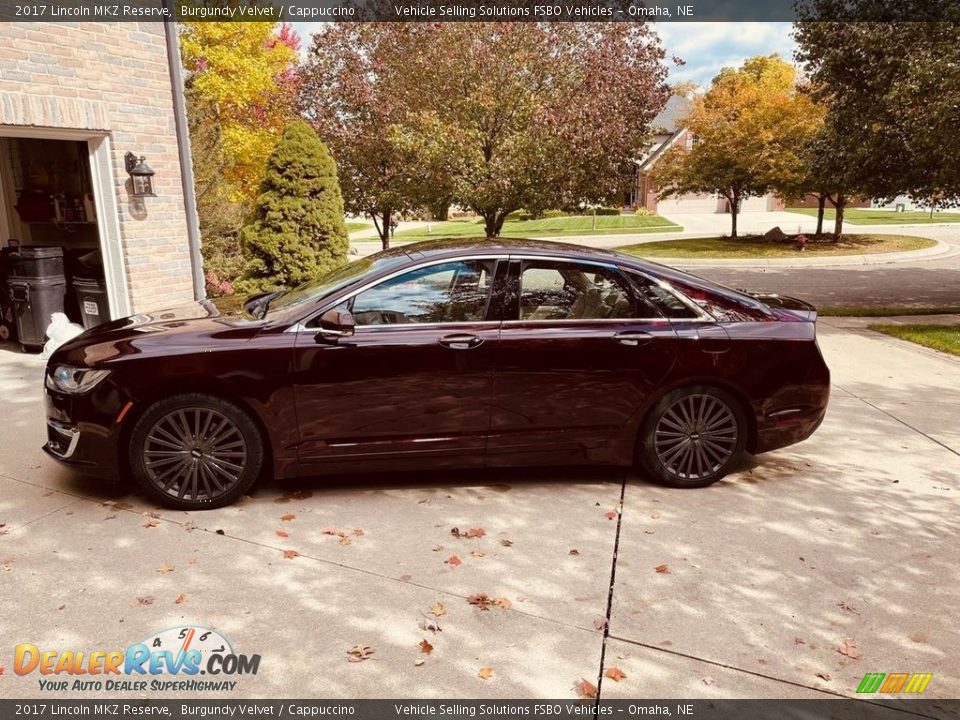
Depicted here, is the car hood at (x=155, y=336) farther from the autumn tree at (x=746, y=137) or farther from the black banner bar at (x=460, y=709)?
the autumn tree at (x=746, y=137)

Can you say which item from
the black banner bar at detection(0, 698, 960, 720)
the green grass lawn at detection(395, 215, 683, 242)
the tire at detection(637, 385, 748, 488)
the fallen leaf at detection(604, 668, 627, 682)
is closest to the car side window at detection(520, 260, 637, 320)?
the tire at detection(637, 385, 748, 488)

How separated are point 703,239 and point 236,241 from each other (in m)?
22.3

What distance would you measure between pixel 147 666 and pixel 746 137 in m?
27.7

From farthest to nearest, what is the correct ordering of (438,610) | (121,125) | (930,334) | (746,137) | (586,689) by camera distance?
(746,137) < (930,334) < (121,125) < (438,610) < (586,689)

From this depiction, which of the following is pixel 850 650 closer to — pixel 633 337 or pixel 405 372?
pixel 633 337

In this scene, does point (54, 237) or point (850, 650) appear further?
point (54, 237)

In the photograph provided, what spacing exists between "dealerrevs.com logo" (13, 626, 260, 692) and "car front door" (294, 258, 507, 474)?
1.46 meters

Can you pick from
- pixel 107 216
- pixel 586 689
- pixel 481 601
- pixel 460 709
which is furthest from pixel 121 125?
pixel 586 689

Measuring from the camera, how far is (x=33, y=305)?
8.31 metres

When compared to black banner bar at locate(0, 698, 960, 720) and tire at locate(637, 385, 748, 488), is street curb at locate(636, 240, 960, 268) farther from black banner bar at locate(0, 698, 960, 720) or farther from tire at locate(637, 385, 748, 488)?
black banner bar at locate(0, 698, 960, 720)

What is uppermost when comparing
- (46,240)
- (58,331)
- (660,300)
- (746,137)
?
(746,137)

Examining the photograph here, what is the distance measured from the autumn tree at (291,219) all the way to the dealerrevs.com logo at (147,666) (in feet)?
24.9

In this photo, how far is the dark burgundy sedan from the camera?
4145mm

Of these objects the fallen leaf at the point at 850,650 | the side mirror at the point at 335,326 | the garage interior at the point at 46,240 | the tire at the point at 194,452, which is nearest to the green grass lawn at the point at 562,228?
the garage interior at the point at 46,240
